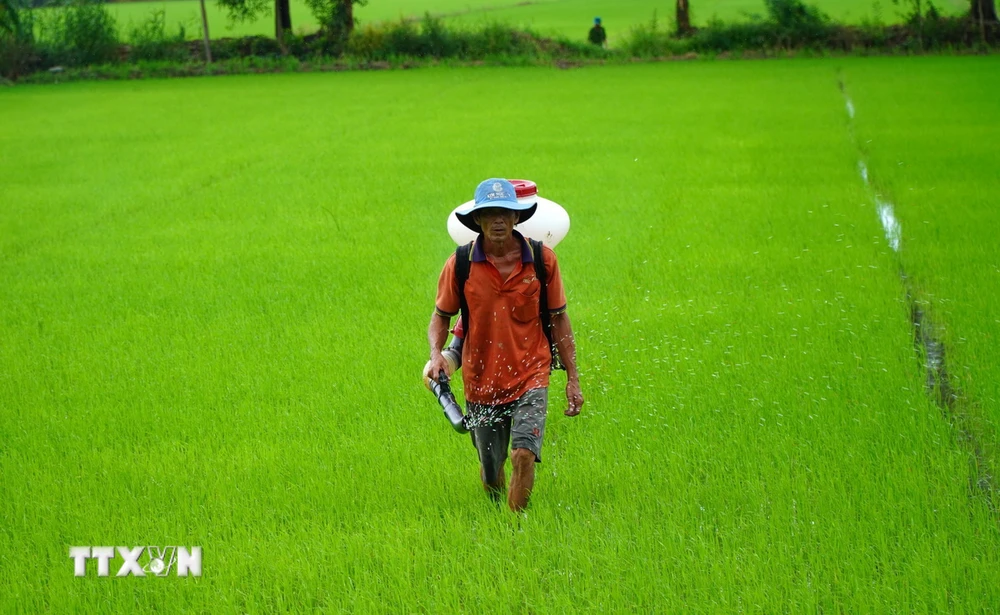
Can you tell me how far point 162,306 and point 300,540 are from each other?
4521mm

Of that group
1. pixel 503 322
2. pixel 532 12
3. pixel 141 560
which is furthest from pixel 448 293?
pixel 532 12

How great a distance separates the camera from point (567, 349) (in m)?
4.54

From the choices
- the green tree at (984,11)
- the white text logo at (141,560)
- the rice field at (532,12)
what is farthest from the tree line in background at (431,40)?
the white text logo at (141,560)

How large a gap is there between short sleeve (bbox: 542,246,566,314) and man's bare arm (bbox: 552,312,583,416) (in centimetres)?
5

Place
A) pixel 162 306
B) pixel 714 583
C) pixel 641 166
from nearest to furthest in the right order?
1. pixel 714 583
2. pixel 162 306
3. pixel 641 166

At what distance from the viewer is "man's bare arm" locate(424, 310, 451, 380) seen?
443 cm

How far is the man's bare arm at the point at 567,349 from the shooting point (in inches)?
176

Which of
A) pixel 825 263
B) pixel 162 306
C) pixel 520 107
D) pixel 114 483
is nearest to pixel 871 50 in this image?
pixel 520 107

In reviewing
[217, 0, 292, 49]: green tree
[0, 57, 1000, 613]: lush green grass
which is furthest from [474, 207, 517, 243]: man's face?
[217, 0, 292, 49]: green tree

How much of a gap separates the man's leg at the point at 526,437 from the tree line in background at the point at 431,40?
90.1ft

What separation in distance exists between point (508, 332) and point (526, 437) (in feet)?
Result: 1.25

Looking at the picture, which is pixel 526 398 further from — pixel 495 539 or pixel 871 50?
pixel 871 50

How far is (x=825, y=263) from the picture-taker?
900 centimetres

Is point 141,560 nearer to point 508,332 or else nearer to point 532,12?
point 508,332
